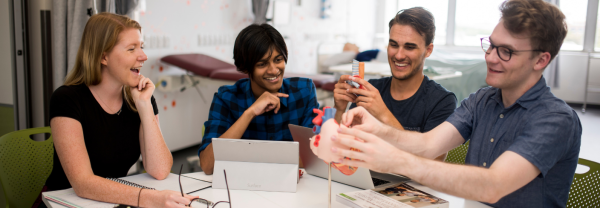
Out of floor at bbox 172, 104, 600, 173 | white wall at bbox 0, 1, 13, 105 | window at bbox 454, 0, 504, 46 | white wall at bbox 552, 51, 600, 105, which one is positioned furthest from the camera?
window at bbox 454, 0, 504, 46

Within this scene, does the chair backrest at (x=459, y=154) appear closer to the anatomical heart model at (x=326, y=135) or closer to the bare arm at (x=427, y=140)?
the bare arm at (x=427, y=140)

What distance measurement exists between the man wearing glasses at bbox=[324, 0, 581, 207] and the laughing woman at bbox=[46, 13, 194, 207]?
0.84 metres

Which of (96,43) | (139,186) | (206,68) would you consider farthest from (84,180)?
(206,68)

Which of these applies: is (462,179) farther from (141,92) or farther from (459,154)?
(141,92)

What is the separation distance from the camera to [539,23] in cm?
118

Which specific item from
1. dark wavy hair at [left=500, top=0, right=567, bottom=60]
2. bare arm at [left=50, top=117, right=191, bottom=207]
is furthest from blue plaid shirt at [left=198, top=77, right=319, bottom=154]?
dark wavy hair at [left=500, top=0, right=567, bottom=60]

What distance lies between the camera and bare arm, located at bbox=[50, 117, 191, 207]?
1267mm

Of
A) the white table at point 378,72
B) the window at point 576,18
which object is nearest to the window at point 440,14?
the window at point 576,18

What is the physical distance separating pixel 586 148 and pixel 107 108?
4.43m

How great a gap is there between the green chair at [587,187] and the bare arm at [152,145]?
1503 mm

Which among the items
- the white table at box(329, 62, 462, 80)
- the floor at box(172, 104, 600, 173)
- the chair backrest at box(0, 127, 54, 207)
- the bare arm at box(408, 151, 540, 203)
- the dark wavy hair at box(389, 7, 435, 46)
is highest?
the dark wavy hair at box(389, 7, 435, 46)

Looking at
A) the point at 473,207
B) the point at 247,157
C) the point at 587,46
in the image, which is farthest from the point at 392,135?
the point at 587,46

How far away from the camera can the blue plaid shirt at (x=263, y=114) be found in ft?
6.23

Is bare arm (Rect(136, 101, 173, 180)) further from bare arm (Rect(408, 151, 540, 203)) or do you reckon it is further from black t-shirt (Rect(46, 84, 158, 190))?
bare arm (Rect(408, 151, 540, 203))
